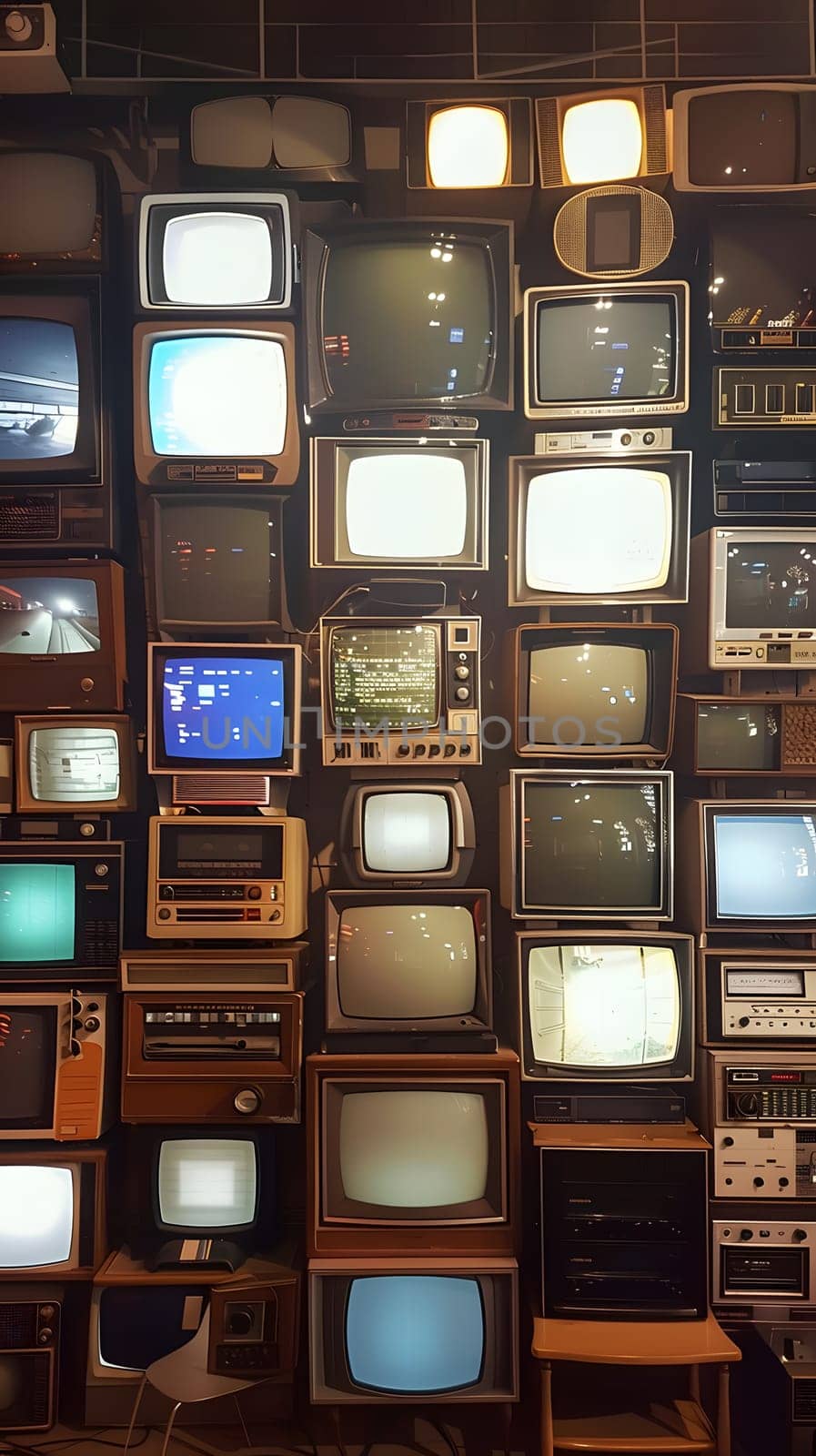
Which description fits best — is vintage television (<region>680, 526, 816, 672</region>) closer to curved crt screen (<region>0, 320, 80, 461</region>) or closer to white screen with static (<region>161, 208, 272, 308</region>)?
white screen with static (<region>161, 208, 272, 308</region>)

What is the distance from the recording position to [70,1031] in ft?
7.88

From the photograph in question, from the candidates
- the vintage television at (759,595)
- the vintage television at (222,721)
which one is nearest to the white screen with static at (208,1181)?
the vintage television at (222,721)

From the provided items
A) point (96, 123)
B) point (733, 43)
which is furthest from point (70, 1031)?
point (733, 43)

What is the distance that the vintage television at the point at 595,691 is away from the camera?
2.45 metres

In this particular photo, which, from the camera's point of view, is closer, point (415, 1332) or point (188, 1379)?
point (188, 1379)

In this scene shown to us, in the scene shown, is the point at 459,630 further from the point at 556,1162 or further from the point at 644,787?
the point at 556,1162

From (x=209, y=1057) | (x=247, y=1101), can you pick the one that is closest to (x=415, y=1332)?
(x=247, y=1101)

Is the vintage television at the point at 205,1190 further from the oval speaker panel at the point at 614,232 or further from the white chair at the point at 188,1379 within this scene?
the oval speaker panel at the point at 614,232

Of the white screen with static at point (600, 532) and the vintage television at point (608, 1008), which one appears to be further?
the white screen with static at point (600, 532)

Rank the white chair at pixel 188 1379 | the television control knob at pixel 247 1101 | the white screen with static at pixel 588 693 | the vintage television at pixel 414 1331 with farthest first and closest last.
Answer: the white screen with static at pixel 588 693
the television control knob at pixel 247 1101
the vintage television at pixel 414 1331
the white chair at pixel 188 1379

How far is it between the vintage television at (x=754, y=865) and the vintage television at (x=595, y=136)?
1886 mm

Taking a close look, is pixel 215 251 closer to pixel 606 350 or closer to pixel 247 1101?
pixel 606 350

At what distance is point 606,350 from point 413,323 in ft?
1.87

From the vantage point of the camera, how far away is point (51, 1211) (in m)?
2.41
